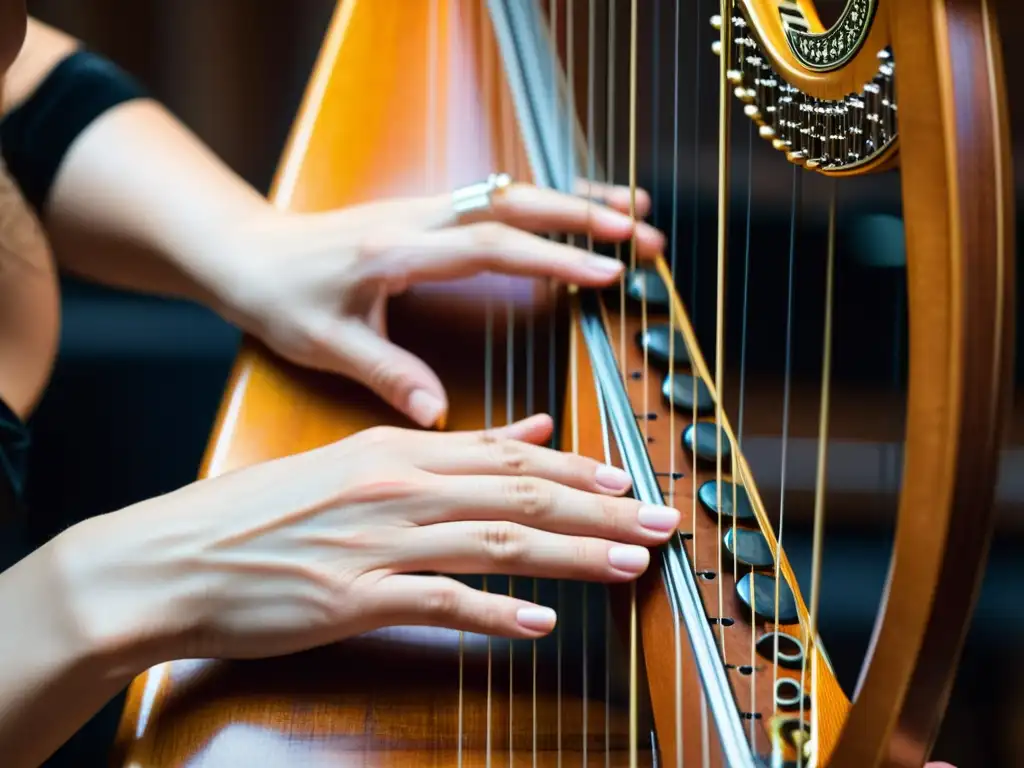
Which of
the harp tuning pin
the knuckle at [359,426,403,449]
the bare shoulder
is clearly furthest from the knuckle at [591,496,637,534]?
the bare shoulder

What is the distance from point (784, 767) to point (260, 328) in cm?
51

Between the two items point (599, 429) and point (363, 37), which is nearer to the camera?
point (599, 429)

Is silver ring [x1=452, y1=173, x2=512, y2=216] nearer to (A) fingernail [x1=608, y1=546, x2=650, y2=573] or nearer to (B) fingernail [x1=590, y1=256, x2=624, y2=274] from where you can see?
(B) fingernail [x1=590, y1=256, x2=624, y2=274]

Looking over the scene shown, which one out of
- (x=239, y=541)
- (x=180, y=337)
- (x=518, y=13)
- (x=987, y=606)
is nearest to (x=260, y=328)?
(x=239, y=541)

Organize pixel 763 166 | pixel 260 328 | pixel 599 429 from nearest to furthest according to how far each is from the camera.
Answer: pixel 599 429 < pixel 260 328 < pixel 763 166

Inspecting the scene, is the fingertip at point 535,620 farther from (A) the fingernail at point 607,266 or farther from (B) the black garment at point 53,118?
(B) the black garment at point 53,118

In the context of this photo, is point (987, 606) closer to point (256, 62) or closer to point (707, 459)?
point (707, 459)

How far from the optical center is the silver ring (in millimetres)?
802

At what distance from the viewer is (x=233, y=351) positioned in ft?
4.67

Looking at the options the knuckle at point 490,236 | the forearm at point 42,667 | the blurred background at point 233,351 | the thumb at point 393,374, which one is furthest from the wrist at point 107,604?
the blurred background at point 233,351

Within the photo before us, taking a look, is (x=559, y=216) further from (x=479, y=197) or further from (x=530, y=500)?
(x=530, y=500)

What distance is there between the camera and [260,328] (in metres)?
0.81

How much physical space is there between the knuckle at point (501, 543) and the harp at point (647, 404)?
59 millimetres

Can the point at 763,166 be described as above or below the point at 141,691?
above
